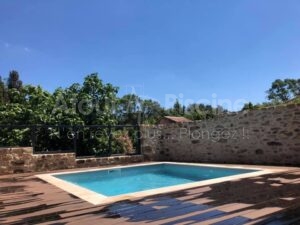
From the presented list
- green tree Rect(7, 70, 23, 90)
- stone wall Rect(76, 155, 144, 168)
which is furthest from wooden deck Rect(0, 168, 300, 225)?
green tree Rect(7, 70, 23, 90)

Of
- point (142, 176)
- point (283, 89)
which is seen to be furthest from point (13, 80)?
point (283, 89)

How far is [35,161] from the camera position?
33.1ft

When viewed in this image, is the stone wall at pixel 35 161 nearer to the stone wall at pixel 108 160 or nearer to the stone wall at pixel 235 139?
the stone wall at pixel 108 160

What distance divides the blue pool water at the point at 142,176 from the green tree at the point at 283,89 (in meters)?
40.2

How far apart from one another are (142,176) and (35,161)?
11.6 ft

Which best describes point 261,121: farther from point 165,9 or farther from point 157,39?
point 157,39

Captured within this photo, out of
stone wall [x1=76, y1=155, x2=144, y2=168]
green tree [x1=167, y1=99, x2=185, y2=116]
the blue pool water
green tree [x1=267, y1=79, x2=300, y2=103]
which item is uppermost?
green tree [x1=267, y1=79, x2=300, y2=103]

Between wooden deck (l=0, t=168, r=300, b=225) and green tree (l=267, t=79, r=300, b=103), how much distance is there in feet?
145

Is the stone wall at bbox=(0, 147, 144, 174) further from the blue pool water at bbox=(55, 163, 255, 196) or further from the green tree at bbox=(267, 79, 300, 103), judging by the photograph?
the green tree at bbox=(267, 79, 300, 103)

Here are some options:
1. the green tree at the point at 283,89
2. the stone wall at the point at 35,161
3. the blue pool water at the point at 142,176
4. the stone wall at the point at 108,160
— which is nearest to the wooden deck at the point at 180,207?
the blue pool water at the point at 142,176

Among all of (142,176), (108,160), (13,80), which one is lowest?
(142,176)

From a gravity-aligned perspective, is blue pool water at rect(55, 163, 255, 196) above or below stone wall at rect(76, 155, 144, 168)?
below

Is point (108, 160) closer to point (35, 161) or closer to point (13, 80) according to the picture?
point (35, 161)

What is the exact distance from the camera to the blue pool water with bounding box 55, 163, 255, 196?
26.8ft
